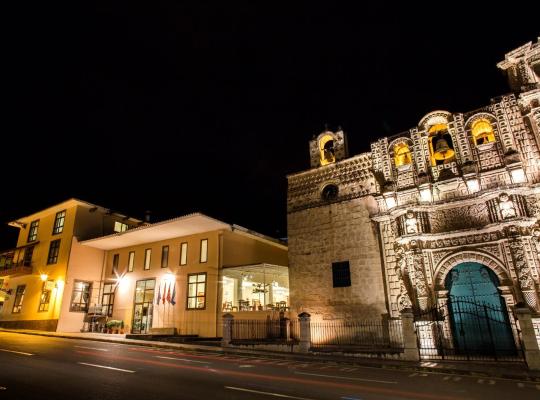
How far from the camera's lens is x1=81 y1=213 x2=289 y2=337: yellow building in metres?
22.0

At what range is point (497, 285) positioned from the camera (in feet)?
49.0

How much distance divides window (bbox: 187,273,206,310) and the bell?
16070 mm

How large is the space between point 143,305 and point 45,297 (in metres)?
9.16

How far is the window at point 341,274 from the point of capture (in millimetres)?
18375

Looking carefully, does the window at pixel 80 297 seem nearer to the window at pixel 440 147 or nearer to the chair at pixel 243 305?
the chair at pixel 243 305

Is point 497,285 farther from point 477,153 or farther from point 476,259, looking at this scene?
point 477,153

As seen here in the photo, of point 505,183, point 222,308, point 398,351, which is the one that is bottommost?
point 398,351

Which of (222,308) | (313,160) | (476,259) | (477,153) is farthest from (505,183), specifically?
(222,308)

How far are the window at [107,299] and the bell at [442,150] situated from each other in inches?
1022

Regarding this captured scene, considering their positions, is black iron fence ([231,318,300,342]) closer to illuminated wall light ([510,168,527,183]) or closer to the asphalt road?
the asphalt road

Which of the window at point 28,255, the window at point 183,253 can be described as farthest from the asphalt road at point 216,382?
the window at point 28,255

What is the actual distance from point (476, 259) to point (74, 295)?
27929mm

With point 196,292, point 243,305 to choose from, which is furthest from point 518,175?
point 196,292

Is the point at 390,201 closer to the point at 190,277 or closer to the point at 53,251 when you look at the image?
the point at 190,277
